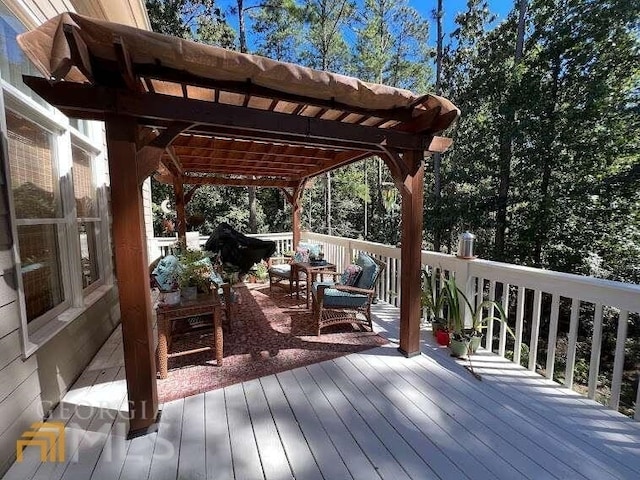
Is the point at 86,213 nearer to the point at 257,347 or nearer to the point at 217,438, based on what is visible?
the point at 257,347

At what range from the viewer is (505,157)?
29.5ft

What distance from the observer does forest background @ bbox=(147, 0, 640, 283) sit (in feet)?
24.4

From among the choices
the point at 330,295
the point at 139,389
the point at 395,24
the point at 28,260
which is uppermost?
the point at 395,24

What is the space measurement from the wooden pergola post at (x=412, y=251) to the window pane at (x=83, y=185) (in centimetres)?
325

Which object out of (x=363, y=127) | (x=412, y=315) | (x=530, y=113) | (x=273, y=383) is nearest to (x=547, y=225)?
(x=530, y=113)

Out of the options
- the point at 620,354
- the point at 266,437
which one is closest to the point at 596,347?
the point at 620,354

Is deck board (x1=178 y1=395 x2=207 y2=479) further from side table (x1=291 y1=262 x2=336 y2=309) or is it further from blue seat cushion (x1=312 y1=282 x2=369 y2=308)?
side table (x1=291 y1=262 x2=336 y2=309)

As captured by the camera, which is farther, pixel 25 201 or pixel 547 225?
pixel 547 225

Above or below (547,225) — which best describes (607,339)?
below

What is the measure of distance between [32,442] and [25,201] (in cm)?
161

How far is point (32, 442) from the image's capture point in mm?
1822

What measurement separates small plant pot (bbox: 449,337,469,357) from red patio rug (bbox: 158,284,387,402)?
0.70m

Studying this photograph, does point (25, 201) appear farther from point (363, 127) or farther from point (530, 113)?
point (530, 113)

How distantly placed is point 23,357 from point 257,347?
176 centimetres
